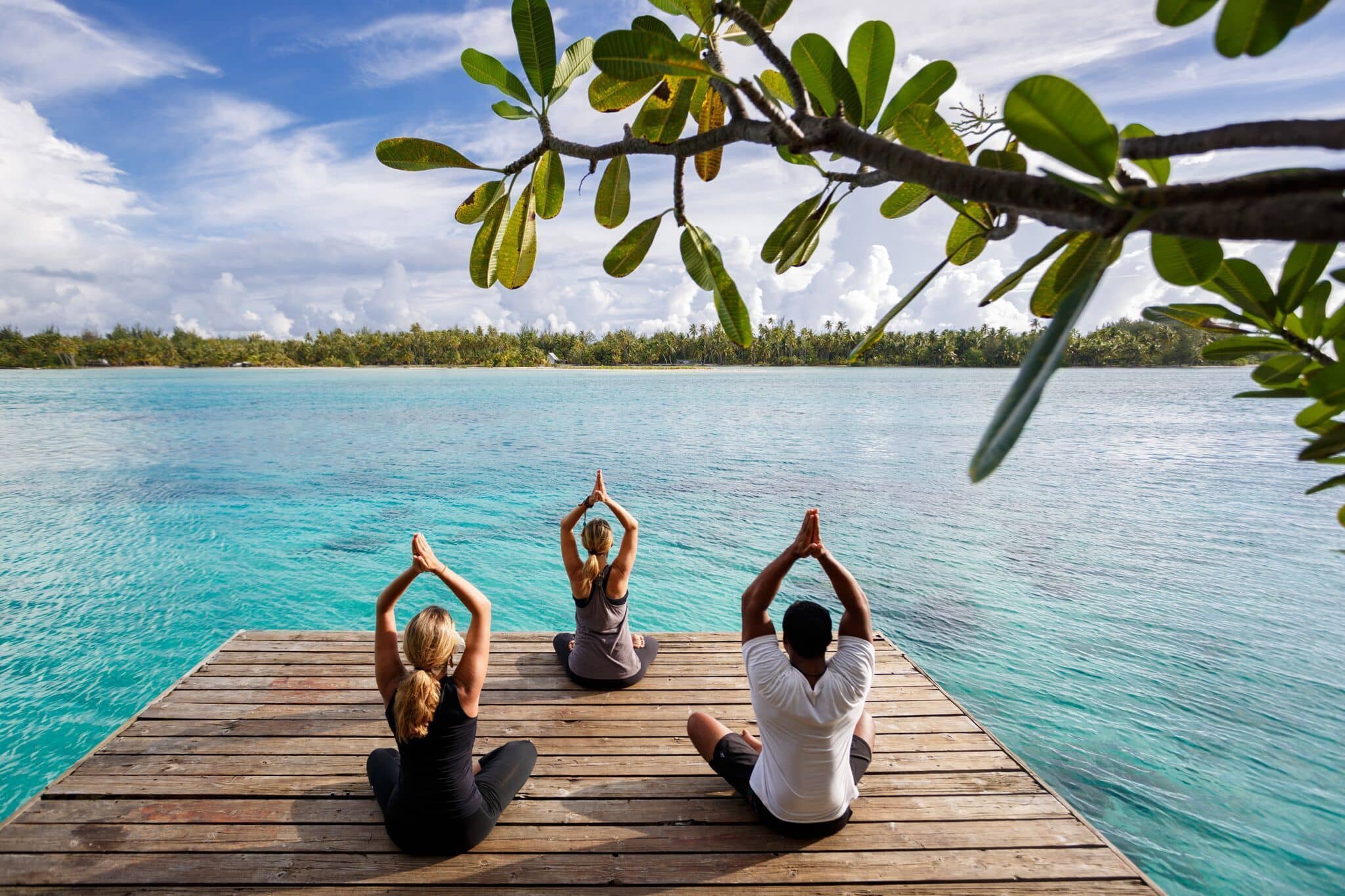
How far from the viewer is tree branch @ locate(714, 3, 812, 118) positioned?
2.81 feet

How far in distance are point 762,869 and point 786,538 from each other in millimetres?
7975

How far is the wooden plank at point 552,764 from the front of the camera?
9.48 feet

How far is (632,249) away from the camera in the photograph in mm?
1310

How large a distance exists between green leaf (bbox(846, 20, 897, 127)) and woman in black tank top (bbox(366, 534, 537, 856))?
2.07 m

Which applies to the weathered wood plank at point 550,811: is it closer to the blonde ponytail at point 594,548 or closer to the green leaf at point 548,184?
the blonde ponytail at point 594,548

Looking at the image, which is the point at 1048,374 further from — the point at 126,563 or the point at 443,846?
the point at 126,563

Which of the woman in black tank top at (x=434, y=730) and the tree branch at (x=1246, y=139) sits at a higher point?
the tree branch at (x=1246, y=139)

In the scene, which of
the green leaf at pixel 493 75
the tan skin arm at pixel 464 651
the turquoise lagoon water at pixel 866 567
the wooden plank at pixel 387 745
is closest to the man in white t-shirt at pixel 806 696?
the wooden plank at pixel 387 745

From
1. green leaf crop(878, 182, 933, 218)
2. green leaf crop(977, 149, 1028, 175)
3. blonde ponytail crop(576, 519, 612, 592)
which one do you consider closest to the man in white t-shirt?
green leaf crop(878, 182, 933, 218)

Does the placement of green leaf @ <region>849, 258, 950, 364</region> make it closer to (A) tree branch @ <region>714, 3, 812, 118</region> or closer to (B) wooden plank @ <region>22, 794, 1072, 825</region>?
(A) tree branch @ <region>714, 3, 812, 118</region>

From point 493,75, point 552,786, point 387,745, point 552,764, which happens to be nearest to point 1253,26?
point 493,75

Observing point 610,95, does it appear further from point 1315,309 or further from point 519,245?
point 1315,309

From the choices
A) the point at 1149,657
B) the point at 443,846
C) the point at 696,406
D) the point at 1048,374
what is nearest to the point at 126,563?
the point at 443,846

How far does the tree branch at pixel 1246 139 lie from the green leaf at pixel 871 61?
42cm
